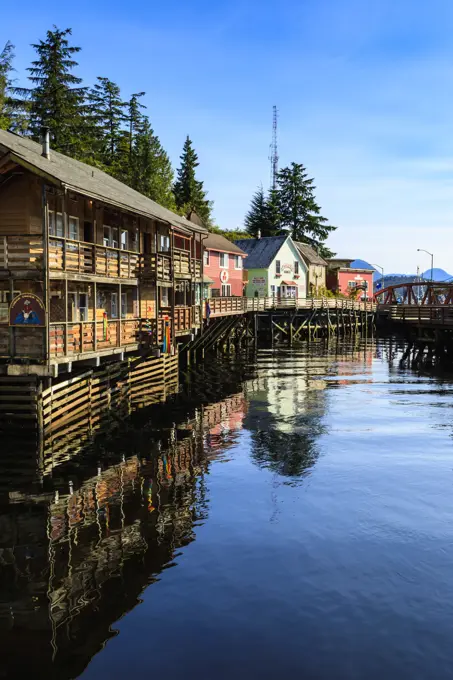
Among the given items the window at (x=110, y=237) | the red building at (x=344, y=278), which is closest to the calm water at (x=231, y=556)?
the window at (x=110, y=237)

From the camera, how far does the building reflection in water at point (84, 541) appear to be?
949 cm

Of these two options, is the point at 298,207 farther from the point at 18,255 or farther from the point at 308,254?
the point at 18,255

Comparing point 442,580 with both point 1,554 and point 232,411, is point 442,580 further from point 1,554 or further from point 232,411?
point 232,411

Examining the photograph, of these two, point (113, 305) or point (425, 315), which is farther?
point (425, 315)

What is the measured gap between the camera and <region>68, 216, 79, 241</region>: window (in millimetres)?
25281

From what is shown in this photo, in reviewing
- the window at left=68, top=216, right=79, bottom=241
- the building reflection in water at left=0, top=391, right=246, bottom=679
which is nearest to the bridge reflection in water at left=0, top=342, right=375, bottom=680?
the building reflection in water at left=0, top=391, right=246, bottom=679

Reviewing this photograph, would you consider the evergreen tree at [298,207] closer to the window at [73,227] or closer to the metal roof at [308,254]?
the metal roof at [308,254]

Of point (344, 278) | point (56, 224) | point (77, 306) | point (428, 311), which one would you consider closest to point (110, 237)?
point (77, 306)

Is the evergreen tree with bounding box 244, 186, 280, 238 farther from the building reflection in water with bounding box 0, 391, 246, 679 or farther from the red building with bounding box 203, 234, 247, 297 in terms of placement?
the building reflection in water with bounding box 0, 391, 246, 679

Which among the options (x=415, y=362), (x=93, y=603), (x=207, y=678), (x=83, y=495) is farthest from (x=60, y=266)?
(x=415, y=362)

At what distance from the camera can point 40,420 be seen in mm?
19500

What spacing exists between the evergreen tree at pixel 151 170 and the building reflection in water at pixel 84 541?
5428cm

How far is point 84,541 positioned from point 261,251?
6386 cm

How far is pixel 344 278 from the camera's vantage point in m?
95.4
